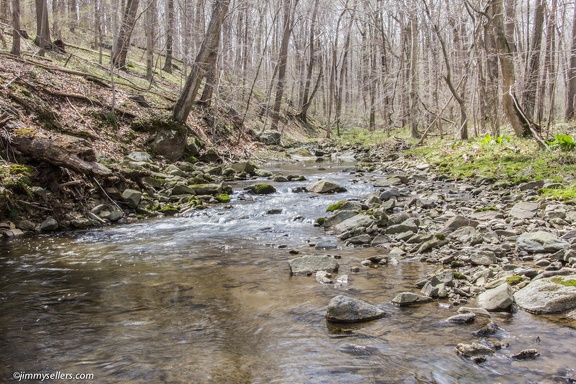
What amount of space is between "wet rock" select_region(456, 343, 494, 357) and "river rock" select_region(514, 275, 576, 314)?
3.12 ft

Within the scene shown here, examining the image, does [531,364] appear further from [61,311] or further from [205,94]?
[205,94]

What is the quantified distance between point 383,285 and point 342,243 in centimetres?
197

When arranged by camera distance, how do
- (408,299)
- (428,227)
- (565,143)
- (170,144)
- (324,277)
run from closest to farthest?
1. (408,299)
2. (324,277)
3. (428,227)
4. (565,143)
5. (170,144)

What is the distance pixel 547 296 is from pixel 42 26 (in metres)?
18.3

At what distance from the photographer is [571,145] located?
10.4 metres

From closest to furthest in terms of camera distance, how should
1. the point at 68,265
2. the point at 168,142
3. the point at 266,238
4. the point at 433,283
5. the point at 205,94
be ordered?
the point at 433,283 < the point at 68,265 < the point at 266,238 < the point at 168,142 < the point at 205,94

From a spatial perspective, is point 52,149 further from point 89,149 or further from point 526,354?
point 526,354

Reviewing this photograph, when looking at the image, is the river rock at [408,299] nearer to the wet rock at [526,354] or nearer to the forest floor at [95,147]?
the wet rock at [526,354]

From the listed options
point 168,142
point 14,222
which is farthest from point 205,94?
point 14,222

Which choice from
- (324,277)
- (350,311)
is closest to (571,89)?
(324,277)

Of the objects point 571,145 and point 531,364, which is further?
point 571,145

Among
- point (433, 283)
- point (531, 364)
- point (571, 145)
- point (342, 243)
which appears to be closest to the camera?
point (531, 364)

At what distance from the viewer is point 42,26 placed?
1600cm

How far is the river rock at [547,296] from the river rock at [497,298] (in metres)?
0.12
